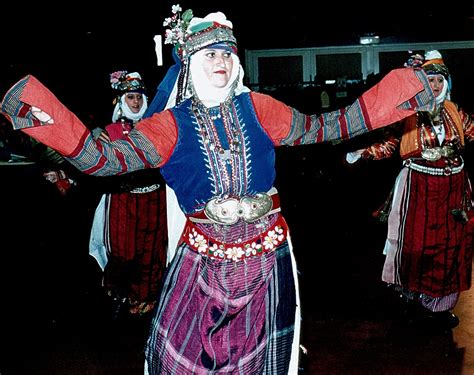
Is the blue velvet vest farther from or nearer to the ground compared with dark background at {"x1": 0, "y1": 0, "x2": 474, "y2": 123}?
nearer to the ground

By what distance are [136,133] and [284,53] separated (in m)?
11.1

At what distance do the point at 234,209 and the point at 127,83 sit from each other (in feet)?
7.75

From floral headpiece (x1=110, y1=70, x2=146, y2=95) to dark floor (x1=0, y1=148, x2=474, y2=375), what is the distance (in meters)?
1.42

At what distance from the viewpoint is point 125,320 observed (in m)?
4.12

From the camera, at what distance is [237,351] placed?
2365 millimetres

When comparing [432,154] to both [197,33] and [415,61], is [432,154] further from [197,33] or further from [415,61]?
[197,33]

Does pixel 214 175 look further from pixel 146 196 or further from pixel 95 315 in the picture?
pixel 95 315

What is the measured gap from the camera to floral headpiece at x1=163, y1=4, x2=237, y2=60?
2.38 m

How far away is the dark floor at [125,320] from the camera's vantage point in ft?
11.3

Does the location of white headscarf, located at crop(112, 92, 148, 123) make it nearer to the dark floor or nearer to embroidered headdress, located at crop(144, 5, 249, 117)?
the dark floor

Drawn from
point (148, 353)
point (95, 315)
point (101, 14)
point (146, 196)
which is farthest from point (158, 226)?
point (101, 14)

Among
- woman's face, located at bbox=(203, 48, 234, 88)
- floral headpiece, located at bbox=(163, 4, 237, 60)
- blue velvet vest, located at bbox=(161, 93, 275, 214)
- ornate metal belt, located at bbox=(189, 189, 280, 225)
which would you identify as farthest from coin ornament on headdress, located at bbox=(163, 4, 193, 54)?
ornate metal belt, located at bbox=(189, 189, 280, 225)

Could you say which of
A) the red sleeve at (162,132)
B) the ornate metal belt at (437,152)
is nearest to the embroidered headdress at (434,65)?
the ornate metal belt at (437,152)

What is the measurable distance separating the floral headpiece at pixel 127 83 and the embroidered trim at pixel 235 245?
2.17m
